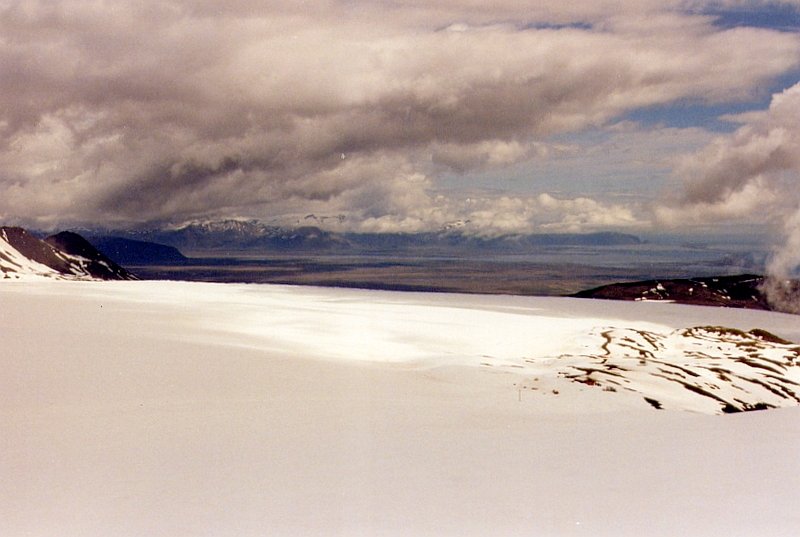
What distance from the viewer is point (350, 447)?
9.81m

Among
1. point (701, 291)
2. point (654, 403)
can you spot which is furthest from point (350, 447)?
point (701, 291)

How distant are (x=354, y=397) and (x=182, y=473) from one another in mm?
5083

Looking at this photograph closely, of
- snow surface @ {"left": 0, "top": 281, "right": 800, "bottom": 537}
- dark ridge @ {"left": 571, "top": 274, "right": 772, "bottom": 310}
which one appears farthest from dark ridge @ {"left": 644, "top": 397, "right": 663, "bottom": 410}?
dark ridge @ {"left": 571, "top": 274, "right": 772, "bottom": 310}

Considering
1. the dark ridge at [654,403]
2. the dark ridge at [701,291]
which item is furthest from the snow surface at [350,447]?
the dark ridge at [701,291]

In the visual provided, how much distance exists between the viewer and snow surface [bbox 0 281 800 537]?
292 inches

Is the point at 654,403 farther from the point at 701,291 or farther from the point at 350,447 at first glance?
the point at 701,291

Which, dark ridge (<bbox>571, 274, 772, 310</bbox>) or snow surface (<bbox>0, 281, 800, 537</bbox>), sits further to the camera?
dark ridge (<bbox>571, 274, 772, 310</bbox>)

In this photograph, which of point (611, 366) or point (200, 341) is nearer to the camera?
point (611, 366)

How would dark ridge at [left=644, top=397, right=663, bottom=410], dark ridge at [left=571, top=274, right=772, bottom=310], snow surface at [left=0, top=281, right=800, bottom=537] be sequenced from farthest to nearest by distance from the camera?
dark ridge at [left=571, top=274, right=772, bottom=310] → dark ridge at [left=644, top=397, right=663, bottom=410] → snow surface at [left=0, top=281, right=800, bottom=537]

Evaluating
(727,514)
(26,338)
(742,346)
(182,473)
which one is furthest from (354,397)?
(742,346)

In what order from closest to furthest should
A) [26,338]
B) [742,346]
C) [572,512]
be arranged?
1. [572,512]
2. [26,338]
3. [742,346]

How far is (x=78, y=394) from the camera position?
1282cm

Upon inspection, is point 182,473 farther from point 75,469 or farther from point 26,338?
point 26,338

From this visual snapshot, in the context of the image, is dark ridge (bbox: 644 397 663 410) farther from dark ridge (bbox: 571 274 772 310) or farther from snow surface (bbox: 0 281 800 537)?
dark ridge (bbox: 571 274 772 310)
